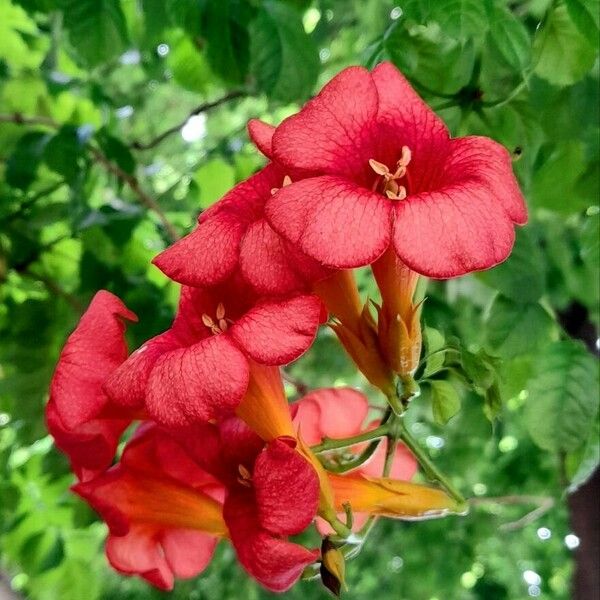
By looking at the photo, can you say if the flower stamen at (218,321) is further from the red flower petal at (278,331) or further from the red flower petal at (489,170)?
the red flower petal at (489,170)

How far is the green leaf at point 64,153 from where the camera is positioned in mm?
1075

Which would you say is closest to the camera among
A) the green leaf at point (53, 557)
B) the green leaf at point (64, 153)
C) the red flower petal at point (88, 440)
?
the red flower petal at point (88, 440)

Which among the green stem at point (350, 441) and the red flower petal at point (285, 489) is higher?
the red flower petal at point (285, 489)

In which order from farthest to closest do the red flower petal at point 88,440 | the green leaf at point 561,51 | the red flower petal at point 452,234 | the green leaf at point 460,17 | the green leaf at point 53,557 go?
1. the green leaf at point 53,557
2. the green leaf at point 561,51
3. the green leaf at point 460,17
4. the red flower petal at point 88,440
5. the red flower petal at point 452,234

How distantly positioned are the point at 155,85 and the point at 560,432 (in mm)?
1552

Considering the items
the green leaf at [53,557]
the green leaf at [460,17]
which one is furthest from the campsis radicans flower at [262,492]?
the green leaf at [53,557]

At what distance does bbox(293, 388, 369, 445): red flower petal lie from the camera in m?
0.58

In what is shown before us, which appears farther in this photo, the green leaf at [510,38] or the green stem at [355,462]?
the green leaf at [510,38]

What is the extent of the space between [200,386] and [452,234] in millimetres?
130

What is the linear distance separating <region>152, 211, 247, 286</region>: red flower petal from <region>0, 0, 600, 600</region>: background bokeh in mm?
148

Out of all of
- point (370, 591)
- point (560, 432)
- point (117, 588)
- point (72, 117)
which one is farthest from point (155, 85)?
point (560, 432)

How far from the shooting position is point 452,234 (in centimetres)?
38

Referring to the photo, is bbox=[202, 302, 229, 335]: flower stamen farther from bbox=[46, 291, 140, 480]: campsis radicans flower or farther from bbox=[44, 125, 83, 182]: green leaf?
bbox=[44, 125, 83, 182]: green leaf

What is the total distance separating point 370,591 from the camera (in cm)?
216
